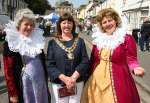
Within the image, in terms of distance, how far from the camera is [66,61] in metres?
5.19

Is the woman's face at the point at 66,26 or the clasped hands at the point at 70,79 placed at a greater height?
the woman's face at the point at 66,26

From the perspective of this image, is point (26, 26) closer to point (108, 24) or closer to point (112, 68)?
point (108, 24)

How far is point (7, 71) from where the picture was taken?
17.0ft

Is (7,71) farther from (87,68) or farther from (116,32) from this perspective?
(116,32)

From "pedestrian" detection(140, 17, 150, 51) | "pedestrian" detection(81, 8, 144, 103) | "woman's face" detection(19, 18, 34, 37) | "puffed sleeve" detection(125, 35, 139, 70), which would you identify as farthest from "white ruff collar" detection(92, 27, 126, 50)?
"pedestrian" detection(140, 17, 150, 51)

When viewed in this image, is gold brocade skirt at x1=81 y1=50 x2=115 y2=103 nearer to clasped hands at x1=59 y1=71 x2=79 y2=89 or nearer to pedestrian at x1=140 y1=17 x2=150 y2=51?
clasped hands at x1=59 y1=71 x2=79 y2=89

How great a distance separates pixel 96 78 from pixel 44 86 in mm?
600

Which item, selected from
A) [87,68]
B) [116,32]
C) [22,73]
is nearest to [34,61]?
[22,73]

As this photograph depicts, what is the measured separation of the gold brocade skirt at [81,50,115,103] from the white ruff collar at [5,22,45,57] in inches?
27.3

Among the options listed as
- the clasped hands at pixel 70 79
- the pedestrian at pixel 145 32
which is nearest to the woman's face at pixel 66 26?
the clasped hands at pixel 70 79

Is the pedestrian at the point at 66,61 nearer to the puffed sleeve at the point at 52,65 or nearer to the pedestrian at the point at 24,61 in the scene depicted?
the puffed sleeve at the point at 52,65

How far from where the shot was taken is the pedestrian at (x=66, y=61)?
5.18 metres

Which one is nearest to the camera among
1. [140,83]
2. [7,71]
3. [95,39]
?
[7,71]

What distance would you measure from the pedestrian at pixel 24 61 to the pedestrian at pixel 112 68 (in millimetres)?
565
